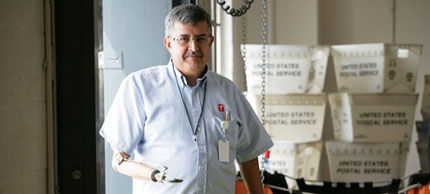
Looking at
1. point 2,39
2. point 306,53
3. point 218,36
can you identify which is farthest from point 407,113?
point 2,39

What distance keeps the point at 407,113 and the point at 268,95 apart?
1118mm

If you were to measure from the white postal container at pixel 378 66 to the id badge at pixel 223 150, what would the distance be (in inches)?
130

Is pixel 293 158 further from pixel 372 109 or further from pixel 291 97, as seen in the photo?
pixel 372 109

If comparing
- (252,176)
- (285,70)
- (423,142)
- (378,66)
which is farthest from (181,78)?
(423,142)

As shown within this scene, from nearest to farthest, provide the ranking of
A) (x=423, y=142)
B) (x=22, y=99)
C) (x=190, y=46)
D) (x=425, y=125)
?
1. (x=22, y=99)
2. (x=190, y=46)
3. (x=425, y=125)
4. (x=423, y=142)

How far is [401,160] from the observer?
17.8 feet

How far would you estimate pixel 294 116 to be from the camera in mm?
5148

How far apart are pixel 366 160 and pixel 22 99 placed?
3.91 meters

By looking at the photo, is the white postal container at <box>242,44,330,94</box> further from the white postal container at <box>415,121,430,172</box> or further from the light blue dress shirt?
the light blue dress shirt

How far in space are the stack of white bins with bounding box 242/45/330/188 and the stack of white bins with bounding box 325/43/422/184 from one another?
0.24 meters

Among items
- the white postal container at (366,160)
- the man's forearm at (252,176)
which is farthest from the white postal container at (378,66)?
the man's forearm at (252,176)

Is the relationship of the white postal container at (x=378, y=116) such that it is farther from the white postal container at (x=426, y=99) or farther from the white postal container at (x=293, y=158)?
the white postal container at (x=293, y=158)

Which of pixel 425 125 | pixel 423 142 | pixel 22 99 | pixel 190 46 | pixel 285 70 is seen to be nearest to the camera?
pixel 22 99

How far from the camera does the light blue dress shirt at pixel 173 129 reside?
205 centimetres
